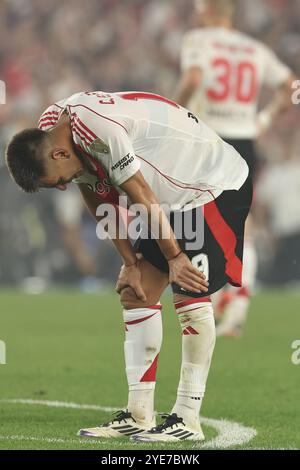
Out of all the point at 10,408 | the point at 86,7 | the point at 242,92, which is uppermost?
the point at 86,7

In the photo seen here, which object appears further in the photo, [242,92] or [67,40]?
[67,40]

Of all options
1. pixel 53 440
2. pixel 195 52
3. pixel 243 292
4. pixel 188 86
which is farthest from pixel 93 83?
pixel 53 440

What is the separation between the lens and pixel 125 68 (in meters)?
18.2

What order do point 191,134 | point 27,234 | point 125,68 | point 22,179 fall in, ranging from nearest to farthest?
point 22,179 < point 191,134 < point 27,234 < point 125,68

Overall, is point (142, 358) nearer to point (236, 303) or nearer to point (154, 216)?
point (154, 216)

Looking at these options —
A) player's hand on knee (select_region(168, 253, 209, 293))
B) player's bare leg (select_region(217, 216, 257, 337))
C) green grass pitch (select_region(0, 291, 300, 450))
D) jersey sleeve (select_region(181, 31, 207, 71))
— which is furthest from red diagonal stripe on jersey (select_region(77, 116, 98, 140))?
jersey sleeve (select_region(181, 31, 207, 71))

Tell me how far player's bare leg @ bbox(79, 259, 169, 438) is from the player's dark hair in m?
0.71

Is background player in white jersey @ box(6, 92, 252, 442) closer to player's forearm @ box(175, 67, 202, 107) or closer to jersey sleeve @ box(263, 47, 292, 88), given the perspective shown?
player's forearm @ box(175, 67, 202, 107)

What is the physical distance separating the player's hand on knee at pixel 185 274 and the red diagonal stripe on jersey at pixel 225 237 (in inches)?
13.1

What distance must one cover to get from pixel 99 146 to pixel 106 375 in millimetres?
2822

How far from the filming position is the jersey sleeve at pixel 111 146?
467cm
